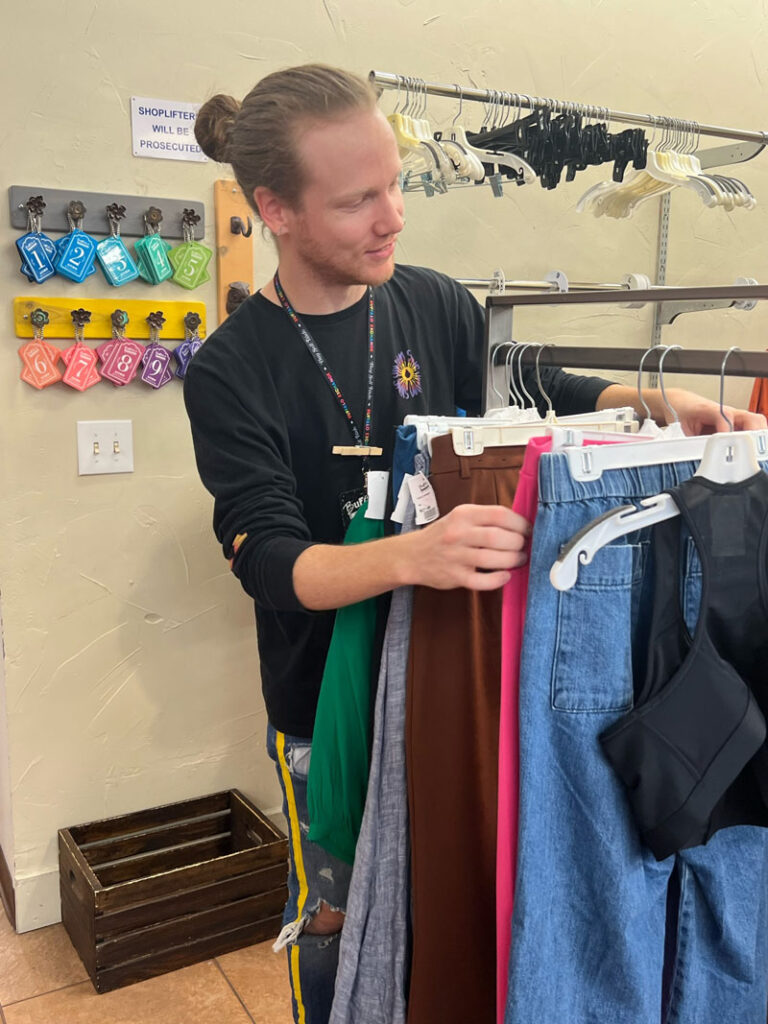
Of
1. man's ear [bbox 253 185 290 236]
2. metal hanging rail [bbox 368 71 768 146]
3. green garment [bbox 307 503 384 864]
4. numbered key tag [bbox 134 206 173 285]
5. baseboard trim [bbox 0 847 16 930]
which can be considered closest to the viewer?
green garment [bbox 307 503 384 864]

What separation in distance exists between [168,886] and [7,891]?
47 centimetres

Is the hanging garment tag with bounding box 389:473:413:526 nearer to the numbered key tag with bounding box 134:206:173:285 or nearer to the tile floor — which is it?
the numbered key tag with bounding box 134:206:173:285

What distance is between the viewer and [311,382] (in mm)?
1256

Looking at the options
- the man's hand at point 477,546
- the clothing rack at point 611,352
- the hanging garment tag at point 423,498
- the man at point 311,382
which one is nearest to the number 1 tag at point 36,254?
the man at point 311,382

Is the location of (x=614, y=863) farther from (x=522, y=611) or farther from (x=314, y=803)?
(x=314, y=803)

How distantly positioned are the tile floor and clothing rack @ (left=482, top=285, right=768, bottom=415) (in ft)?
4.60

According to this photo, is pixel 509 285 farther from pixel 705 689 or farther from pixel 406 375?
pixel 705 689

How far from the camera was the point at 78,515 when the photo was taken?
6.71 feet

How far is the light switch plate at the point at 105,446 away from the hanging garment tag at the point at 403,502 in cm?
124

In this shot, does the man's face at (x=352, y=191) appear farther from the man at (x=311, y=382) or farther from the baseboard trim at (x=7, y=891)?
the baseboard trim at (x=7, y=891)

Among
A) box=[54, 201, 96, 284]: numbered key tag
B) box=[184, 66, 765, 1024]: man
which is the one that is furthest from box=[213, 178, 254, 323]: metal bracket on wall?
box=[184, 66, 765, 1024]: man

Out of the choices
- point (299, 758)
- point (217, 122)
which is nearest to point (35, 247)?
point (217, 122)

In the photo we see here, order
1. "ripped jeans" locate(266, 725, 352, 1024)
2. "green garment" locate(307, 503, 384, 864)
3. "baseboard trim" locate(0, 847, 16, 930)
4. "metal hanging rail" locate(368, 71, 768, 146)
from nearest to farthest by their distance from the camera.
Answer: "green garment" locate(307, 503, 384, 864) < "ripped jeans" locate(266, 725, 352, 1024) < "metal hanging rail" locate(368, 71, 768, 146) < "baseboard trim" locate(0, 847, 16, 930)

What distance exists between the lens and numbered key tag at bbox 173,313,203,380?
2.06m
